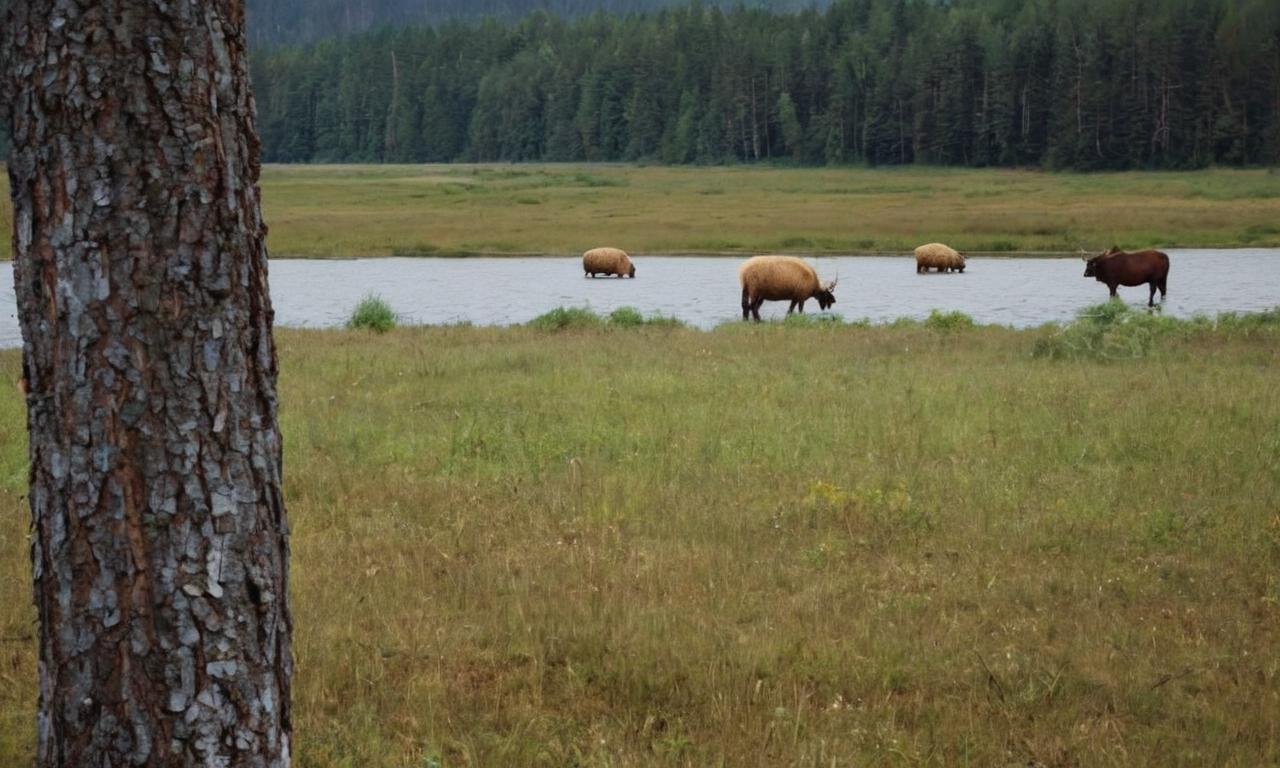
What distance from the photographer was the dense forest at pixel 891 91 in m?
111

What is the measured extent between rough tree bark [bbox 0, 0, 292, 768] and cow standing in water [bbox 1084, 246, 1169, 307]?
32705 mm

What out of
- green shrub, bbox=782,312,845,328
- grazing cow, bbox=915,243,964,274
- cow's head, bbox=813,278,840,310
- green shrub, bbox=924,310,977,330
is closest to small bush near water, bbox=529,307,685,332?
green shrub, bbox=782,312,845,328

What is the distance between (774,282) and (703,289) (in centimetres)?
963

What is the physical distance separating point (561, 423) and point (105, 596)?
9.44 metres

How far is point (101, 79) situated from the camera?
12.2 feet

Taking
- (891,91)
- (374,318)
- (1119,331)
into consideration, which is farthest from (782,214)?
(891,91)

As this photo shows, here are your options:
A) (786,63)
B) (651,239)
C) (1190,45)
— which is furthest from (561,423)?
(786,63)

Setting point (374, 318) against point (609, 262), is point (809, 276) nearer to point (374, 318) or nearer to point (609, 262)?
point (374, 318)

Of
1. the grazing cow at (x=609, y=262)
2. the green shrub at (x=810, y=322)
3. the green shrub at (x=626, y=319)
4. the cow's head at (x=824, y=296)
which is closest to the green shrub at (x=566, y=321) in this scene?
the green shrub at (x=626, y=319)

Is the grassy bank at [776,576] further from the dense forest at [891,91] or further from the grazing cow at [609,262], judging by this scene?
the dense forest at [891,91]

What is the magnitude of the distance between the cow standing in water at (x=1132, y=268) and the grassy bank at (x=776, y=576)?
64.8 ft

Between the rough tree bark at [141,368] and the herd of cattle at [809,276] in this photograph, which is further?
the herd of cattle at [809,276]

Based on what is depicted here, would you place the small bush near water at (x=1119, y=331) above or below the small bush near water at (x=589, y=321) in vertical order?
above

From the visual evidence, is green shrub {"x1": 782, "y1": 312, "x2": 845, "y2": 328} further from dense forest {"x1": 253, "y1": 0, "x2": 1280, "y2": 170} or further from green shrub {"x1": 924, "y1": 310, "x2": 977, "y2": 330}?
dense forest {"x1": 253, "y1": 0, "x2": 1280, "y2": 170}
